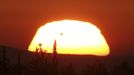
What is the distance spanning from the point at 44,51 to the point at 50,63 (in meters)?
1.73

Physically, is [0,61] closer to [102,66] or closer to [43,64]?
[43,64]

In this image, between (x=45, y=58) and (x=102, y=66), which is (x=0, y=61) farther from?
(x=102, y=66)

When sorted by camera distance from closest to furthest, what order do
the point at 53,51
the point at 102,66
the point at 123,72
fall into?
the point at 53,51, the point at 102,66, the point at 123,72

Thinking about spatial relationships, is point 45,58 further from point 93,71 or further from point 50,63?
point 93,71

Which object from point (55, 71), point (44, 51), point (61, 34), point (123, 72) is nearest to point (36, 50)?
point (44, 51)

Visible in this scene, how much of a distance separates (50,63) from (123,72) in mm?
29161

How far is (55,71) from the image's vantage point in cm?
6062

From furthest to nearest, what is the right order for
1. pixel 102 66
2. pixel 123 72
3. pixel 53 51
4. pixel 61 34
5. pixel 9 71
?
1. pixel 123 72
2. pixel 102 66
3. pixel 53 51
4. pixel 9 71
5. pixel 61 34

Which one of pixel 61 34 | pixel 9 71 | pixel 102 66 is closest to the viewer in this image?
pixel 61 34

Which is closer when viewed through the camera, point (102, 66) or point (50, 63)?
point (50, 63)

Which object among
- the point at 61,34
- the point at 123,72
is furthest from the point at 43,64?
the point at 123,72

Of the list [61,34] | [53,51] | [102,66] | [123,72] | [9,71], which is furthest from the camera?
[123,72]

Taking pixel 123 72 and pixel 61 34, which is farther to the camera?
pixel 123 72

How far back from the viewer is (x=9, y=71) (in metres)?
57.4
